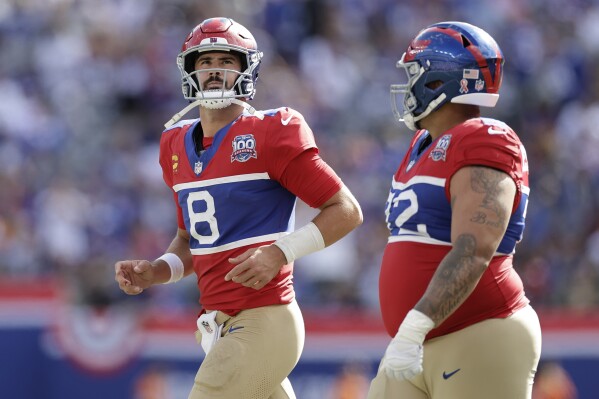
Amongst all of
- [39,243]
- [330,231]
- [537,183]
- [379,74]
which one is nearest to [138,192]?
[39,243]

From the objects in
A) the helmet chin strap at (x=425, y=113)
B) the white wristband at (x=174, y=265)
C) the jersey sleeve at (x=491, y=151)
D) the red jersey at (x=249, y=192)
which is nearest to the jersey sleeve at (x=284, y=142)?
the red jersey at (x=249, y=192)

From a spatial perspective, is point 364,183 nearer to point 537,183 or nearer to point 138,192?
point 537,183

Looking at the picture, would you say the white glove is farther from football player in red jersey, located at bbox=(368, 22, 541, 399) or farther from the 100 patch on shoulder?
the 100 patch on shoulder

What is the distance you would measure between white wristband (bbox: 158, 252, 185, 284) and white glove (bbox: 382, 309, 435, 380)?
167 cm

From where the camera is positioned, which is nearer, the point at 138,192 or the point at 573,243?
the point at 573,243

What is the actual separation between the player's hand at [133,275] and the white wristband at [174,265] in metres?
0.11

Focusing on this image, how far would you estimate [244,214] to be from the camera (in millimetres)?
4824

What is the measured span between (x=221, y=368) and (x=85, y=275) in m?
6.43

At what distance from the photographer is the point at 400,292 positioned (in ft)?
14.1

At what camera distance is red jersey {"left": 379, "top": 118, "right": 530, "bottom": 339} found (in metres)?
4.05

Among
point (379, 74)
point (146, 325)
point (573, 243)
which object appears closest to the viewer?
point (146, 325)

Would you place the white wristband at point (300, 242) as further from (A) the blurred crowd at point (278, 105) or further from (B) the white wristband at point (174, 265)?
(A) the blurred crowd at point (278, 105)

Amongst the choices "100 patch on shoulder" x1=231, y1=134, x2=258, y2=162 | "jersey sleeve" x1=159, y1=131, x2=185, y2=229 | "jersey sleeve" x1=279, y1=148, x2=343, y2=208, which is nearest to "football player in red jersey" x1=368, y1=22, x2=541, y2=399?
"jersey sleeve" x1=279, y1=148, x2=343, y2=208

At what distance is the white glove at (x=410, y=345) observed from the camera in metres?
3.86
